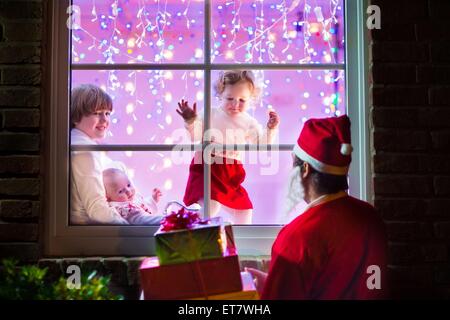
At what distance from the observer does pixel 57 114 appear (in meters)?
1.68

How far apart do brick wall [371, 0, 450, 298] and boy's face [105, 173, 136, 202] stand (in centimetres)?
89

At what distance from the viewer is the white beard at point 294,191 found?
1525 mm

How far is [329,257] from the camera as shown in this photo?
1397mm

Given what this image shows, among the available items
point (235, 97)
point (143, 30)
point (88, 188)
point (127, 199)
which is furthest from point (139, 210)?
point (143, 30)

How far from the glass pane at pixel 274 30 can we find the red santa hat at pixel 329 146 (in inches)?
15.2

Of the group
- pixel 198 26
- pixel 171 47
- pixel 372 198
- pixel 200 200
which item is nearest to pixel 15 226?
pixel 200 200

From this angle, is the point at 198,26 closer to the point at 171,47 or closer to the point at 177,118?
the point at 171,47

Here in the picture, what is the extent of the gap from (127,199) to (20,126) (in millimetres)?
455

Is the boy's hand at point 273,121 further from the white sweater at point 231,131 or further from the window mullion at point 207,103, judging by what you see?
the window mullion at point 207,103

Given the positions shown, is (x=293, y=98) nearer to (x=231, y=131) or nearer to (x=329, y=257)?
(x=231, y=131)

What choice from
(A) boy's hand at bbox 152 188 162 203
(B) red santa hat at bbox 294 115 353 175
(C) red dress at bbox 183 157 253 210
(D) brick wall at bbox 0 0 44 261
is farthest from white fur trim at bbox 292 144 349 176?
(D) brick wall at bbox 0 0 44 261

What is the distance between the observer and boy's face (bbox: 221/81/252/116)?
5.70ft

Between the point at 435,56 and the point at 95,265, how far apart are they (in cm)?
140

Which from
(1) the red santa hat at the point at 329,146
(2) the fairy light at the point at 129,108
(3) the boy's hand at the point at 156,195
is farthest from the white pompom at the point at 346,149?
(2) the fairy light at the point at 129,108
